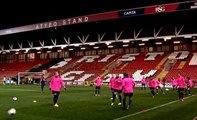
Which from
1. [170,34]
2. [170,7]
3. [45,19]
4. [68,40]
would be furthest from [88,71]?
[170,7]

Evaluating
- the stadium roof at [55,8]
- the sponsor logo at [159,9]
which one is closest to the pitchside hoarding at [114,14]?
the sponsor logo at [159,9]

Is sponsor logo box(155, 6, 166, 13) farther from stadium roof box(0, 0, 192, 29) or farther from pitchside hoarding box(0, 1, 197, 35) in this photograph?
stadium roof box(0, 0, 192, 29)

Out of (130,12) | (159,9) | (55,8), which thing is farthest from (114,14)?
(55,8)

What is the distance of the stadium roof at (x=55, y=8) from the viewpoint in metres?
59.2

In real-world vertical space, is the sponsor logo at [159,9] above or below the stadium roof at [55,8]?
below

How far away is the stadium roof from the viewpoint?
59156 millimetres

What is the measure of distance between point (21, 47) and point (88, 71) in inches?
907

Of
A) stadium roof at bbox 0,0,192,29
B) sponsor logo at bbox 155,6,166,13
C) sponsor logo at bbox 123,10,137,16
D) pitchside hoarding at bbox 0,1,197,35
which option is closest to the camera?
pitchside hoarding at bbox 0,1,197,35

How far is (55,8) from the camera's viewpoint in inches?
2554

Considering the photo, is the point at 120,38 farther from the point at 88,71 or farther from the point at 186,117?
the point at 186,117

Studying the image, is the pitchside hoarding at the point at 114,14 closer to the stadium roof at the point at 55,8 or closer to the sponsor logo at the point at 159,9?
the sponsor logo at the point at 159,9

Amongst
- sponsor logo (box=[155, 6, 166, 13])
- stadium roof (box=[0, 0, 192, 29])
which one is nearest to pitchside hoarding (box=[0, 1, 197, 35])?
sponsor logo (box=[155, 6, 166, 13])

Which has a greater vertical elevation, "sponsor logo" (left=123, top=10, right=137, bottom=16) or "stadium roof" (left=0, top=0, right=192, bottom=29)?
"stadium roof" (left=0, top=0, right=192, bottom=29)

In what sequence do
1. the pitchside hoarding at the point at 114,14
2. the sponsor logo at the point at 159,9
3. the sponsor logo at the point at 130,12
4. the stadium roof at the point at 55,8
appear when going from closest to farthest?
the pitchside hoarding at the point at 114,14 → the sponsor logo at the point at 159,9 → the sponsor logo at the point at 130,12 → the stadium roof at the point at 55,8
